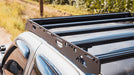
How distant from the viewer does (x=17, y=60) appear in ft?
8.92

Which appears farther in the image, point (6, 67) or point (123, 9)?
point (123, 9)

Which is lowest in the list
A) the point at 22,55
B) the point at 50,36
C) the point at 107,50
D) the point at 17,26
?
the point at 17,26

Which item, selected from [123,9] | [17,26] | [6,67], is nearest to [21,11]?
[17,26]

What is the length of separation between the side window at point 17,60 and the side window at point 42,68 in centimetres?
28

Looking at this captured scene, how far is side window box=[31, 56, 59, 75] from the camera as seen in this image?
6.05 feet

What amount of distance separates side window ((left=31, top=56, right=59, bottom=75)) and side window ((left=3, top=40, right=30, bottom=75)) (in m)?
0.28

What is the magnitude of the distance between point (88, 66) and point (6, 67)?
1942 millimetres

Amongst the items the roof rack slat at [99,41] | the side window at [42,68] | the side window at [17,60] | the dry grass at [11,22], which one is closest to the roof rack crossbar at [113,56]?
the roof rack slat at [99,41]

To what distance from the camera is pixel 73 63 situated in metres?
1.71

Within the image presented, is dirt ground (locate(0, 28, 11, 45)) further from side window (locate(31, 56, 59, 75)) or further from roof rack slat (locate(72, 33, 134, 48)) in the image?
roof rack slat (locate(72, 33, 134, 48))

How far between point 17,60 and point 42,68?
33.7 inches

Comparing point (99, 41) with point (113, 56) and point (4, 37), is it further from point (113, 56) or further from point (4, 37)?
point (4, 37)

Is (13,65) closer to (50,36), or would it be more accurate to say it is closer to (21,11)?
(50,36)

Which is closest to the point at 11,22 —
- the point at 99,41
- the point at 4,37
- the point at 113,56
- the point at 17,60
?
the point at 4,37
